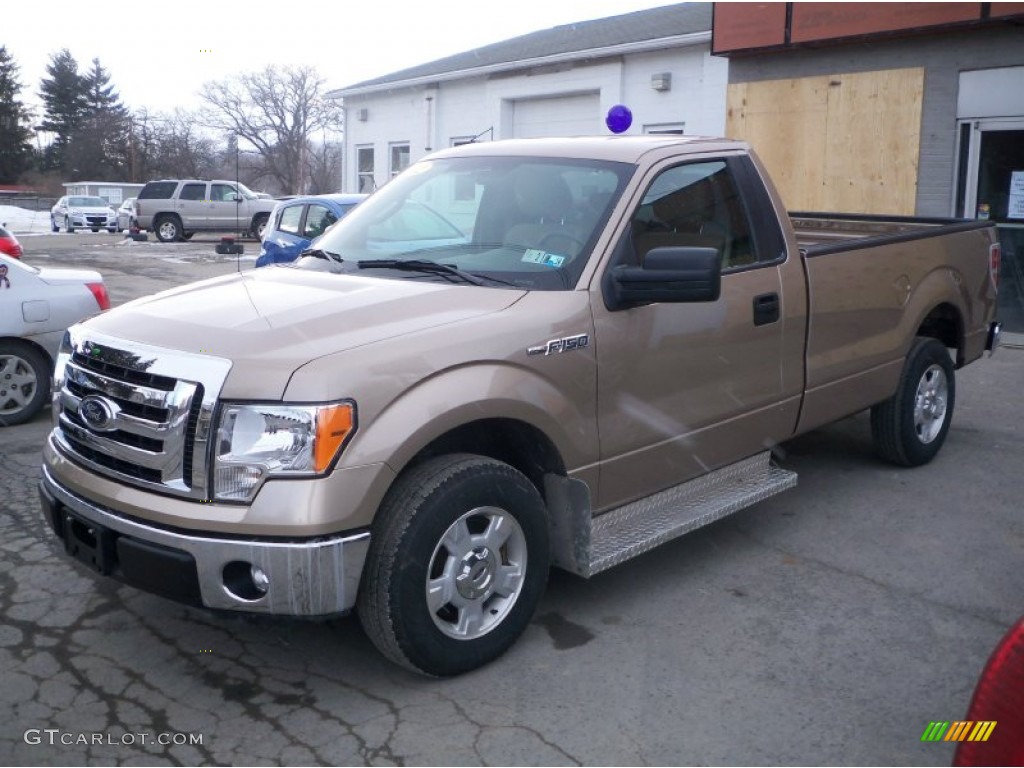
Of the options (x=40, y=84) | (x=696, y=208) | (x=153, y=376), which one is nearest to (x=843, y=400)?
(x=696, y=208)

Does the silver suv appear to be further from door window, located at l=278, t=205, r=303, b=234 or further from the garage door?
door window, located at l=278, t=205, r=303, b=234

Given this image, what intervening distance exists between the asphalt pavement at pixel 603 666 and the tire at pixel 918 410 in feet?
2.78

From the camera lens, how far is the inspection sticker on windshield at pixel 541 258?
4.34m

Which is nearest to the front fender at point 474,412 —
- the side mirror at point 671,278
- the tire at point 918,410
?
the side mirror at point 671,278

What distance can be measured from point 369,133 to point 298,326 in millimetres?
22487

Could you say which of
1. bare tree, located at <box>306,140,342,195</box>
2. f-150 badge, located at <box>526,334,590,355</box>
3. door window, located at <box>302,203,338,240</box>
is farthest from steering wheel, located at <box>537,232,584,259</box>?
bare tree, located at <box>306,140,342,195</box>

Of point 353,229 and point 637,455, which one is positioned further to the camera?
point 353,229

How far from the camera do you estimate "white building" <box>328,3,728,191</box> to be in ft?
54.3

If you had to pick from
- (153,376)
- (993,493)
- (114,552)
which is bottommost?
(993,493)

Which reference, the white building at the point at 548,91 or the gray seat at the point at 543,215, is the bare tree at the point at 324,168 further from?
the gray seat at the point at 543,215

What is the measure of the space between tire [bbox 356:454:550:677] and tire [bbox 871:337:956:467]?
10.6 ft

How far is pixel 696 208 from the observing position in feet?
16.3

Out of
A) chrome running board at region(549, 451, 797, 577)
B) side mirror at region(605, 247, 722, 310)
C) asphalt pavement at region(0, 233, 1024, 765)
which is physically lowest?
asphalt pavement at region(0, 233, 1024, 765)

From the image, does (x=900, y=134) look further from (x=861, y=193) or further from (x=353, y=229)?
(x=353, y=229)
